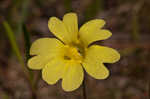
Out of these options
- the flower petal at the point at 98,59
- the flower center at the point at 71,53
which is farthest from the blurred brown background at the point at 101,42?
the flower petal at the point at 98,59

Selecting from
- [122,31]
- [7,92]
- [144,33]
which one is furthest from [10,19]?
[144,33]

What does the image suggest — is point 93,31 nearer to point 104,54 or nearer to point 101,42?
point 104,54

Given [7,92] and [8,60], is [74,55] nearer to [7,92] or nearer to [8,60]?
[7,92]

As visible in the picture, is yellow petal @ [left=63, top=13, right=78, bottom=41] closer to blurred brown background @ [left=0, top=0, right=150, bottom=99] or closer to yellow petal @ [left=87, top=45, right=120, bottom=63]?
yellow petal @ [left=87, top=45, right=120, bottom=63]

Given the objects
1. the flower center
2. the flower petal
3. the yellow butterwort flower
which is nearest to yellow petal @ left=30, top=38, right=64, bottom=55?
the yellow butterwort flower

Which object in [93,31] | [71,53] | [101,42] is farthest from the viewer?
[101,42]

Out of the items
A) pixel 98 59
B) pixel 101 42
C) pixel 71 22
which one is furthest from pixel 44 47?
pixel 101 42
